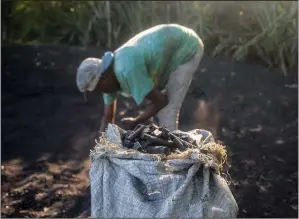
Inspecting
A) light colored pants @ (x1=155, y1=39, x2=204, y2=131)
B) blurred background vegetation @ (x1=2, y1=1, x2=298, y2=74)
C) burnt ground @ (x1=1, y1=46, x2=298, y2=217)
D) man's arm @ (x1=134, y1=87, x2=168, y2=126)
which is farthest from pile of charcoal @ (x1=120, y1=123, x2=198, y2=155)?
blurred background vegetation @ (x1=2, y1=1, x2=298, y2=74)

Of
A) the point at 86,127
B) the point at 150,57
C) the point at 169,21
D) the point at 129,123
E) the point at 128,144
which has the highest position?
the point at 150,57

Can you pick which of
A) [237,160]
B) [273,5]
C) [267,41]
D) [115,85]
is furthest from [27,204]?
[273,5]

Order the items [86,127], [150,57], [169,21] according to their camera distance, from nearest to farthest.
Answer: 1. [150,57]
2. [86,127]
3. [169,21]

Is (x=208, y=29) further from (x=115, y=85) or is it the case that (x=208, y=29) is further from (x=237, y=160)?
(x=115, y=85)

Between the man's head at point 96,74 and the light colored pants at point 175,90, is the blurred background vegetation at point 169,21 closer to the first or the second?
the light colored pants at point 175,90

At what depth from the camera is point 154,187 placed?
2.06 m

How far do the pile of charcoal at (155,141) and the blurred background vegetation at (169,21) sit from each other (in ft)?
14.4

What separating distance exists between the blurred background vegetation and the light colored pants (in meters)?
3.16

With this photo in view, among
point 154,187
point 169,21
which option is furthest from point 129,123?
point 169,21

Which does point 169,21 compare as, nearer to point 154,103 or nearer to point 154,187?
point 154,103

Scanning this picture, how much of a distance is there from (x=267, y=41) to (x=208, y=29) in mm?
810

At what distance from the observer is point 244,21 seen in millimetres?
7305

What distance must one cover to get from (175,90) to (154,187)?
5.10 ft

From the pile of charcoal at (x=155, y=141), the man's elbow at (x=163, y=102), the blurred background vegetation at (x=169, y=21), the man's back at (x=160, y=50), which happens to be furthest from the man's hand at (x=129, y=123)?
the blurred background vegetation at (x=169, y=21)
